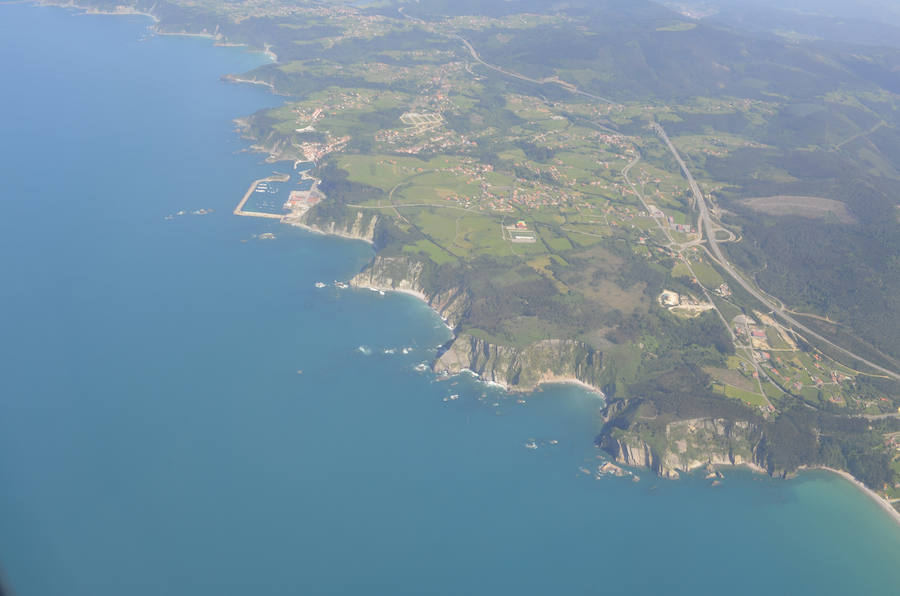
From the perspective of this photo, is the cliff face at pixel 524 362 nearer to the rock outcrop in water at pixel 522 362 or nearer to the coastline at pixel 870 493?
the rock outcrop in water at pixel 522 362

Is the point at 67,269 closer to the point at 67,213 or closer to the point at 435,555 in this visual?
the point at 67,213

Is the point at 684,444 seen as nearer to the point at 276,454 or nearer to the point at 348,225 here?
the point at 276,454

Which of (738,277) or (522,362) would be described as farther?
(738,277)

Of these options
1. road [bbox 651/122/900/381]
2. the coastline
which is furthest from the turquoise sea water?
road [bbox 651/122/900/381]

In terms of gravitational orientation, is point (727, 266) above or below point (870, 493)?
above

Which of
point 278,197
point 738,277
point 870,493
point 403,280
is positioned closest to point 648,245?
point 738,277

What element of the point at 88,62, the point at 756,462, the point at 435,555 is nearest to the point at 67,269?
the point at 435,555
